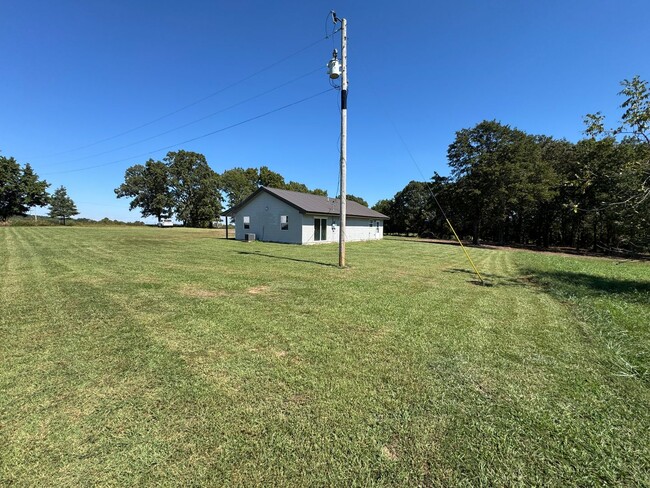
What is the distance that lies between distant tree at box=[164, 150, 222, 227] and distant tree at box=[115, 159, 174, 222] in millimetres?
1308

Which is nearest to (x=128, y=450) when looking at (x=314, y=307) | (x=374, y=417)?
(x=374, y=417)

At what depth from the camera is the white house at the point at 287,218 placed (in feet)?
67.8

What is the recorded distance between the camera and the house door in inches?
848

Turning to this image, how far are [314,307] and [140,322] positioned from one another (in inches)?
114

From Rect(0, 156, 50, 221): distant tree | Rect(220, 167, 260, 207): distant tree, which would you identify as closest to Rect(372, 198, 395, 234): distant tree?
Rect(220, 167, 260, 207): distant tree

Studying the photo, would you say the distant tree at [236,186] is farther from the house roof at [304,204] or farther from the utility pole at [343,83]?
the utility pole at [343,83]

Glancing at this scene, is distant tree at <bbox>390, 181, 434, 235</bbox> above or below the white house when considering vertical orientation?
above

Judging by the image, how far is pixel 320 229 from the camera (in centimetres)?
2200

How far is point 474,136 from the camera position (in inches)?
1218

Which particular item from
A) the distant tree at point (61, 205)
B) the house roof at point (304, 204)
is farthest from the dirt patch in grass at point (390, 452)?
the distant tree at point (61, 205)

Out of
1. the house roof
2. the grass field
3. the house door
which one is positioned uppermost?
the house roof

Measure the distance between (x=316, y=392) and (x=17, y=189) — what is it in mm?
62298

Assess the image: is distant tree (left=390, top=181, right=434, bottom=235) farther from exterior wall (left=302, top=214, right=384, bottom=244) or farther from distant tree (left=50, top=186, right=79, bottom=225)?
distant tree (left=50, top=186, right=79, bottom=225)

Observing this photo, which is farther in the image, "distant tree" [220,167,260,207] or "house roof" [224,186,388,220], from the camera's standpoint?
"distant tree" [220,167,260,207]
